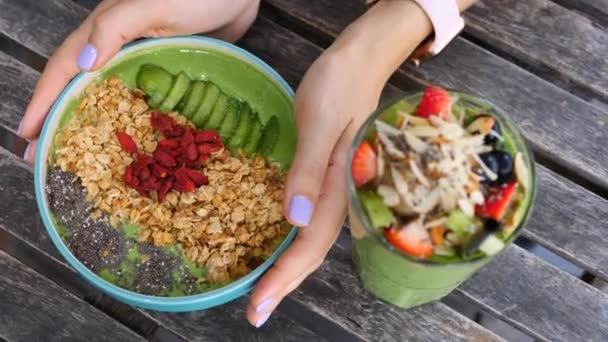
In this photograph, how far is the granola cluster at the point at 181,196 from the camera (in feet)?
2.58

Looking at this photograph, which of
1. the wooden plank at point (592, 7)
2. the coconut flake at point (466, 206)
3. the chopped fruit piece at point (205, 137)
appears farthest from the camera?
the wooden plank at point (592, 7)

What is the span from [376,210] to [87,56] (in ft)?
1.34

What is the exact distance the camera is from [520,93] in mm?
883

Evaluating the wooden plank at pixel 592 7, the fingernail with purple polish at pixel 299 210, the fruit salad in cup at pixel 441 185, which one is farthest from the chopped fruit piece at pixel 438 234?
the wooden plank at pixel 592 7

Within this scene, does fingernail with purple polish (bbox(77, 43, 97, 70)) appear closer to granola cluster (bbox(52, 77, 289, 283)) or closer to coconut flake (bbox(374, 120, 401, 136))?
granola cluster (bbox(52, 77, 289, 283))

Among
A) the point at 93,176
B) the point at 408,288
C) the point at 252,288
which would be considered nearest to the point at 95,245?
the point at 93,176

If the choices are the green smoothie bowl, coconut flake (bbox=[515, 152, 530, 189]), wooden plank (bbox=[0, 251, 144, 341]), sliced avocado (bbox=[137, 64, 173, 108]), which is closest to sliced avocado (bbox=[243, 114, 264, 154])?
the green smoothie bowl

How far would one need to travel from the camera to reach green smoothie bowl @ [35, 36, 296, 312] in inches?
30.6

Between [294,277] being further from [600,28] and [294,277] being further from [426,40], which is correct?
[600,28]

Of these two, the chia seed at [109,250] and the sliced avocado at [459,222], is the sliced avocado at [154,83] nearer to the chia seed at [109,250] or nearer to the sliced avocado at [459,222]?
the chia seed at [109,250]

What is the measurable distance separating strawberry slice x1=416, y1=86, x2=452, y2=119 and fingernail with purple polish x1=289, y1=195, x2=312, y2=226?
0.17 m

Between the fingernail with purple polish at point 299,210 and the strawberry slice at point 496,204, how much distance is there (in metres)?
0.21

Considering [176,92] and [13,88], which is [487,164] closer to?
[176,92]

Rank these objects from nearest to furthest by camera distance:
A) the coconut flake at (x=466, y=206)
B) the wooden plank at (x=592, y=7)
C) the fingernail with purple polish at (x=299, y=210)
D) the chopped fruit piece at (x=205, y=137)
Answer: the coconut flake at (x=466, y=206)
the fingernail with purple polish at (x=299, y=210)
the chopped fruit piece at (x=205, y=137)
the wooden plank at (x=592, y=7)
